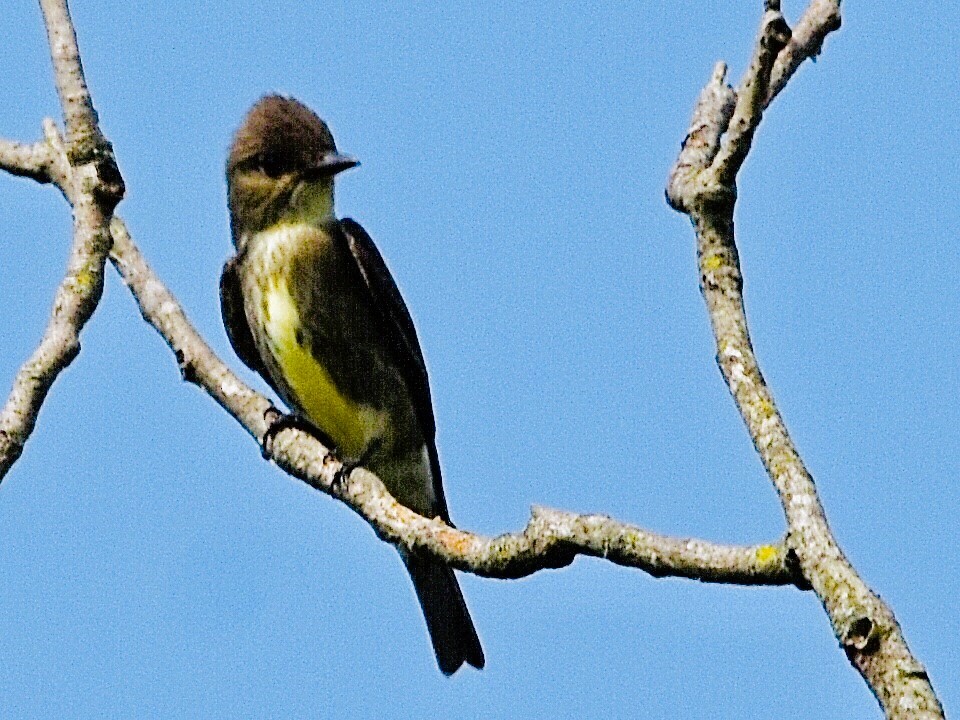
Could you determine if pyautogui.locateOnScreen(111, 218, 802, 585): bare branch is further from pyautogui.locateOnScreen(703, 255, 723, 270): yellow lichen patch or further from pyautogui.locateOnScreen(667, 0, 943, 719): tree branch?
pyautogui.locateOnScreen(703, 255, 723, 270): yellow lichen patch

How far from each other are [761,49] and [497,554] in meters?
1.41

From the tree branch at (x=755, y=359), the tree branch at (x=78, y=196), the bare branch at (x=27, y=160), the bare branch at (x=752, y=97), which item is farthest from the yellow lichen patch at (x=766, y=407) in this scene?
the bare branch at (x=27, y=160)

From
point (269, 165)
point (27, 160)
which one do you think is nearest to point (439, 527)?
point (27, 160)

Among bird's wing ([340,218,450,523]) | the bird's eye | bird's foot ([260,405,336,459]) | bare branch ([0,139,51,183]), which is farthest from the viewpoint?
the bird's eye

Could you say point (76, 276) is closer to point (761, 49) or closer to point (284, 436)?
point (284, 436)

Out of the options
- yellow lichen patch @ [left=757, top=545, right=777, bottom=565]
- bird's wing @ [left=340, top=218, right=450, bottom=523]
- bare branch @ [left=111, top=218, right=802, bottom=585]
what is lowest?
yellow lichen patch @ [left=757, top=545, right=777, bottom=565]

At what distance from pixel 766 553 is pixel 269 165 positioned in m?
5.24

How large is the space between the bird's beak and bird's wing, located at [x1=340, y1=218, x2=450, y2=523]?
30cm

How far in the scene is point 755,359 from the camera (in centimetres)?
415

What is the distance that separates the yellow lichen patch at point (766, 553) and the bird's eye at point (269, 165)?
5152 millimetres

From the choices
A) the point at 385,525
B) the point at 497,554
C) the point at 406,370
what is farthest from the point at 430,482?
the point at 497,554

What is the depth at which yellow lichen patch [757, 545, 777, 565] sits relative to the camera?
12.2 feet

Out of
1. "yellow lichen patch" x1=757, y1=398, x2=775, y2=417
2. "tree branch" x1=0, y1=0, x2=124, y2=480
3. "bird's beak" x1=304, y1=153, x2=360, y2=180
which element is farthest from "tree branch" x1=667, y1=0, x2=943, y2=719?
"bird's beak" x1=304, y1=153, x2=360, y2=180

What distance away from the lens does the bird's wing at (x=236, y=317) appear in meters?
8.54
